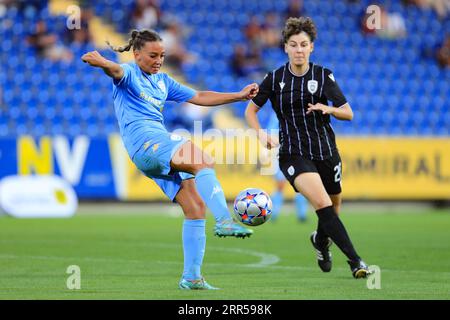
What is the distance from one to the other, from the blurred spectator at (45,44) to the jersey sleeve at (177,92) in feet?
49.4

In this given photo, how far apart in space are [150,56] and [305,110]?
5.98 ft

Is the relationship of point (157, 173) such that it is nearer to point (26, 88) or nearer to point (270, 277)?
point (270, 277)

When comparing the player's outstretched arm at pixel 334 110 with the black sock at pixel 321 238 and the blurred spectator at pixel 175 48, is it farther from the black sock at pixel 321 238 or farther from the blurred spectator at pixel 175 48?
the blurred spectator at pixel 175 48

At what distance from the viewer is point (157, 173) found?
735 cm

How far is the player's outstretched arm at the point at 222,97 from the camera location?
25.7 ft

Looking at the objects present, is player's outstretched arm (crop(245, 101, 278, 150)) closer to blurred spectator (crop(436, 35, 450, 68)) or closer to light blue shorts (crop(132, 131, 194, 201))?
light blue shorts (crop(132, 131, 194, 201))

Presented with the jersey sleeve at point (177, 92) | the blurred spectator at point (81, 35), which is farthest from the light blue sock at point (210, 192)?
the blurred spectator at point (81, 35)

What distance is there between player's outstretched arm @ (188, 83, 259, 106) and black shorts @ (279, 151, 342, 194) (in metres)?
0.90

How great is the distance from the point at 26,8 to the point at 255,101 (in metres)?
15.3

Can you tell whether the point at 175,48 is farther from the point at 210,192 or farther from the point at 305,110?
the point at 210,192

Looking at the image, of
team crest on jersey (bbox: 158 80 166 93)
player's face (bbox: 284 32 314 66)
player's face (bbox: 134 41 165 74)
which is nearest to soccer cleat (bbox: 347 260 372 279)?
player's face (bbox: 284 32 314 66)

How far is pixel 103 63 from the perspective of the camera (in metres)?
6.80

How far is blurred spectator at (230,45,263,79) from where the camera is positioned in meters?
24.2
